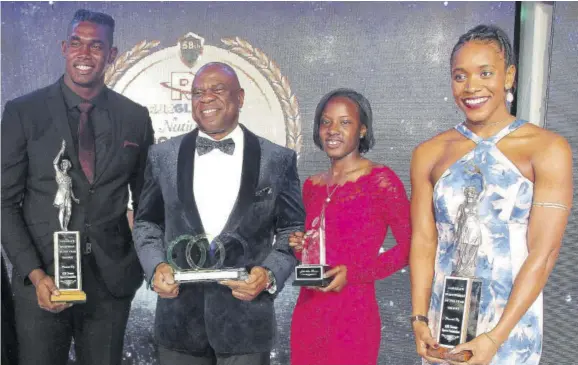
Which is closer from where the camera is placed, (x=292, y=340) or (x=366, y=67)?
(x=292, y=340)

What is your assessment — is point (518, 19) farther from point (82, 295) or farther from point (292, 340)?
point (82, 295)

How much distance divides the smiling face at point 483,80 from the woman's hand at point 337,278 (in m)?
0.85

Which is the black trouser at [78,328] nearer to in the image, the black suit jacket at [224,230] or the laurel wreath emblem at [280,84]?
the black suit jacket at [224,230]

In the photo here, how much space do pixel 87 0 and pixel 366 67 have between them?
4.84 ft

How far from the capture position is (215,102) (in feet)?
10.7

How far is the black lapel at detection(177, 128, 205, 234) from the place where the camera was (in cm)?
314

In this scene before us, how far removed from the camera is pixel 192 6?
12.5ft

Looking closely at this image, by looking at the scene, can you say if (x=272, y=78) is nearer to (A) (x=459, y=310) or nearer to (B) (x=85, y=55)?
(B) (x=85, y=55)

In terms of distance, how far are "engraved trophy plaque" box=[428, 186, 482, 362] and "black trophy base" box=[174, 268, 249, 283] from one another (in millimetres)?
806

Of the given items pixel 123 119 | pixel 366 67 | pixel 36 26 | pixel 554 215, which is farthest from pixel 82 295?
pixel 554 215

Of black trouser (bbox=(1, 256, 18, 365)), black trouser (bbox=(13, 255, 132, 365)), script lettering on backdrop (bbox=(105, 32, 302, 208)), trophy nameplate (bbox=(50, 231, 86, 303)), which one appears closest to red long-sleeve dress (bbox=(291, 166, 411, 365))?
script lettering on backdrop (bbox=(105, 32, 302, 208))

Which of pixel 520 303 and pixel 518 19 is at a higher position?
pixel 518 19

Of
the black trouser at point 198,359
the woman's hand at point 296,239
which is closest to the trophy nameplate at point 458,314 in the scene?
the woman's hand at point 296,239

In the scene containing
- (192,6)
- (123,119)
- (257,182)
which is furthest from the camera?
(192,6)
